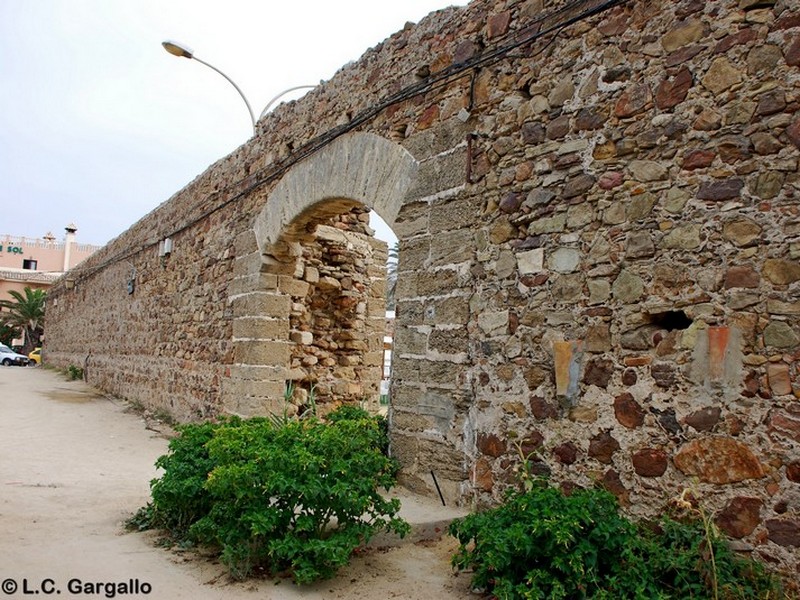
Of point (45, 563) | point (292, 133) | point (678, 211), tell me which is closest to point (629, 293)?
point (678, 211)

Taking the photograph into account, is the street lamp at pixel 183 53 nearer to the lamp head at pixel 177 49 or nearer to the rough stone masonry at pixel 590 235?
the lamp head at pixel 177 49

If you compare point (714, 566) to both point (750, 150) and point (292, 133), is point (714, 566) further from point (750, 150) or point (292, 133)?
point (292, 133)

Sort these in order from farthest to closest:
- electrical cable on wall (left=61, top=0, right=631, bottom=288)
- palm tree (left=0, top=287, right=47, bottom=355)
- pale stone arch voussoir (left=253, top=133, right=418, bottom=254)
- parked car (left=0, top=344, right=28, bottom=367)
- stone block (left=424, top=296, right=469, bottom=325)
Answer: palm tree (left=0, top=287, right=47, bottom=355) → parked car (left=0, top=344, right=28, bottom=367) → pale stone arch voussoir (left=253, top=133, right=418, bottom=254) → stone block (left=424, top=296, right=469, bottom=325) → electrical cable on wall (left=61, top=0, right=631, bottom=288)

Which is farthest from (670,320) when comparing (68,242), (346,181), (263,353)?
(68,242)

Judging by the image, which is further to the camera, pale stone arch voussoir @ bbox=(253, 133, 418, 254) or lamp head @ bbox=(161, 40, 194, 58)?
lamp head @ bbox=(161, 40, 194, 58)

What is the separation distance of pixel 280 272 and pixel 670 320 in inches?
167

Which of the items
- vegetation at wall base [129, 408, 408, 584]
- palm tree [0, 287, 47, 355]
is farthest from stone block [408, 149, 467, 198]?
palm tree [0, 287, 47, 355]

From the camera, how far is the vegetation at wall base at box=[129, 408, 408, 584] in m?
2.92

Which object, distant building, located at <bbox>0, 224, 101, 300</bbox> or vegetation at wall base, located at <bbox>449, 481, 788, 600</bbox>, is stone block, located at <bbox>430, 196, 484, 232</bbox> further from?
distant building, located at <bbox>0, 224, 101, 300</bbox>

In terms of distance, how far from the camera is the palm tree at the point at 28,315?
29547mm

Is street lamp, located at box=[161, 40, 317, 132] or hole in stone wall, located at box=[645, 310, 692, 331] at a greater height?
street lamp, located at box=[161, 40, 317, 132]

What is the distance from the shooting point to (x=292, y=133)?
19.9ft

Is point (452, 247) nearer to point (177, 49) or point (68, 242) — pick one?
point (177, 49)

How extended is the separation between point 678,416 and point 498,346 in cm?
112
